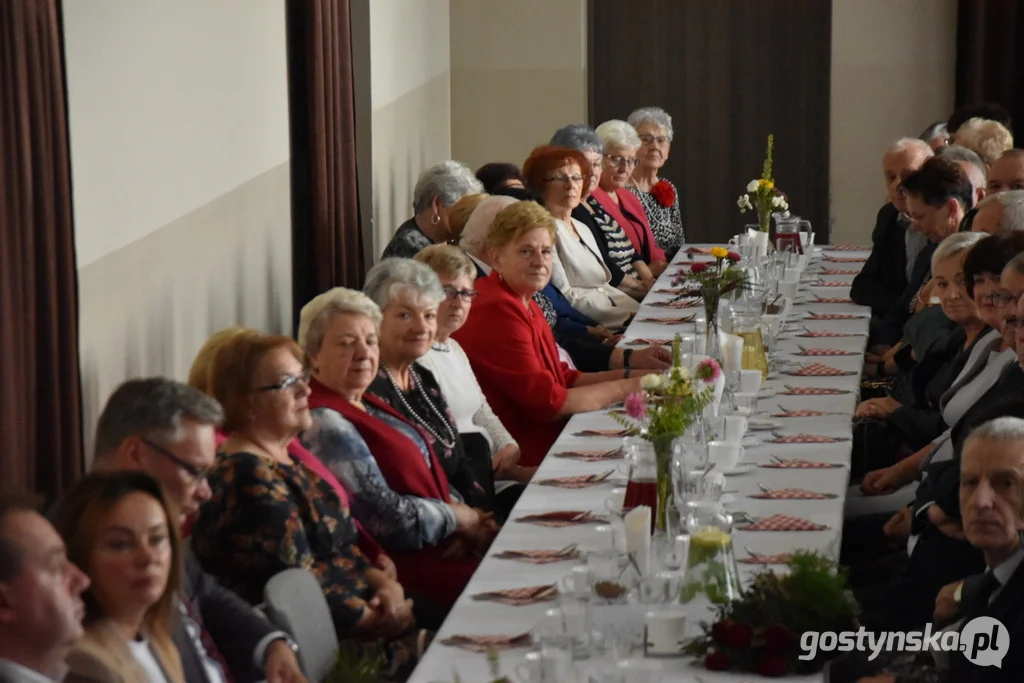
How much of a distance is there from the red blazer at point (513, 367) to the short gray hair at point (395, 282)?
0.71 meters

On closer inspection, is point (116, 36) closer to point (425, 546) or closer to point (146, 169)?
point (146, 169)

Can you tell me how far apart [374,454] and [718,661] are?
151 centimetres

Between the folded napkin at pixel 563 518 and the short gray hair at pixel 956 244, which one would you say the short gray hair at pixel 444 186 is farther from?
the folded napkin at pixel 563 518

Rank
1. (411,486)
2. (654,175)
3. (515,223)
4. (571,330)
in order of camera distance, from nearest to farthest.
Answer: (411,486)
(515,223)
(571,330)
(654,175)

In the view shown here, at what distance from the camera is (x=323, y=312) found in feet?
12.7

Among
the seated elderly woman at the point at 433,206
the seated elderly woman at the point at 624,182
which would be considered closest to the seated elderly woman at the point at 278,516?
the seated elderly woman at the point at 433,206

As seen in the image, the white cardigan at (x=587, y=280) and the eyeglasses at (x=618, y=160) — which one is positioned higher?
the eyeglasses at (x=618, y=160)

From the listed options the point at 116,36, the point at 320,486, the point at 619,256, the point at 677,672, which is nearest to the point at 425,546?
the point at 320,486

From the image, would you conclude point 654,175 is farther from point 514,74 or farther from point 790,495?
point 790,495

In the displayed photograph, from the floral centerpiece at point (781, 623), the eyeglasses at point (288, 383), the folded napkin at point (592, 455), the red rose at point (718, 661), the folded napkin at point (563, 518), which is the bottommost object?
the folded napkin at point (592, 455)

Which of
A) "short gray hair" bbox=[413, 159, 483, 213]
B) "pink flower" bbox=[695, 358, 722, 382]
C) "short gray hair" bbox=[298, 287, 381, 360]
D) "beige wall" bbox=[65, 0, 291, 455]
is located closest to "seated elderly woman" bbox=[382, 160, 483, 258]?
"short gray hair" bbox=[413, 159, 483, 213]

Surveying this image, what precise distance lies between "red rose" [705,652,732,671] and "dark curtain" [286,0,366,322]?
13.8ft

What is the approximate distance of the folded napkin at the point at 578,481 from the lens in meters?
3.96

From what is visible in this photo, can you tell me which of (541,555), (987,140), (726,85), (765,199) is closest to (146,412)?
(541,555)
